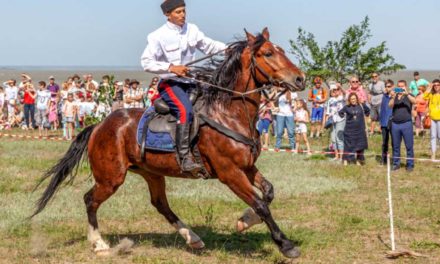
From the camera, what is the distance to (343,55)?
1019 inches

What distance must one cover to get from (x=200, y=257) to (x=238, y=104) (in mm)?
1877

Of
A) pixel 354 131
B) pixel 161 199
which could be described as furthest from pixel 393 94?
pixel 161 199

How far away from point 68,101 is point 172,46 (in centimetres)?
1546

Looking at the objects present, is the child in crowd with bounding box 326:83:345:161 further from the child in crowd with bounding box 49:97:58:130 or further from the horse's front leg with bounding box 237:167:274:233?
the child in crowd with bounding box 49:97:58:130

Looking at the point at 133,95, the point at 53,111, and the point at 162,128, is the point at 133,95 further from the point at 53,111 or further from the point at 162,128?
the point at 162,128

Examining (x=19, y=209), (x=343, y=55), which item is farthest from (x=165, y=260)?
(x=343, y=55)

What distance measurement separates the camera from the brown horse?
312 inches

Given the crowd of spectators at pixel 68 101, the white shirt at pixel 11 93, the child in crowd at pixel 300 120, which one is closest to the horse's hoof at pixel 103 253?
the crowd of spectators at pixel 68 101

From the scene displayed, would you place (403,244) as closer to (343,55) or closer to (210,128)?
(210,128)

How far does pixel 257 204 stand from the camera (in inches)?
311

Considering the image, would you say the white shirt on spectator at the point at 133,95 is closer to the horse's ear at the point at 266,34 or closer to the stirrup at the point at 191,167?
the stirrup at the point at 191,167

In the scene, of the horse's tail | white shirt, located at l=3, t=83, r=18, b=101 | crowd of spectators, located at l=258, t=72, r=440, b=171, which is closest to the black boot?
the horse's tail

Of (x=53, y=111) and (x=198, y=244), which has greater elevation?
(x=53, y=111)

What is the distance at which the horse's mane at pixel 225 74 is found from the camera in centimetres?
827
